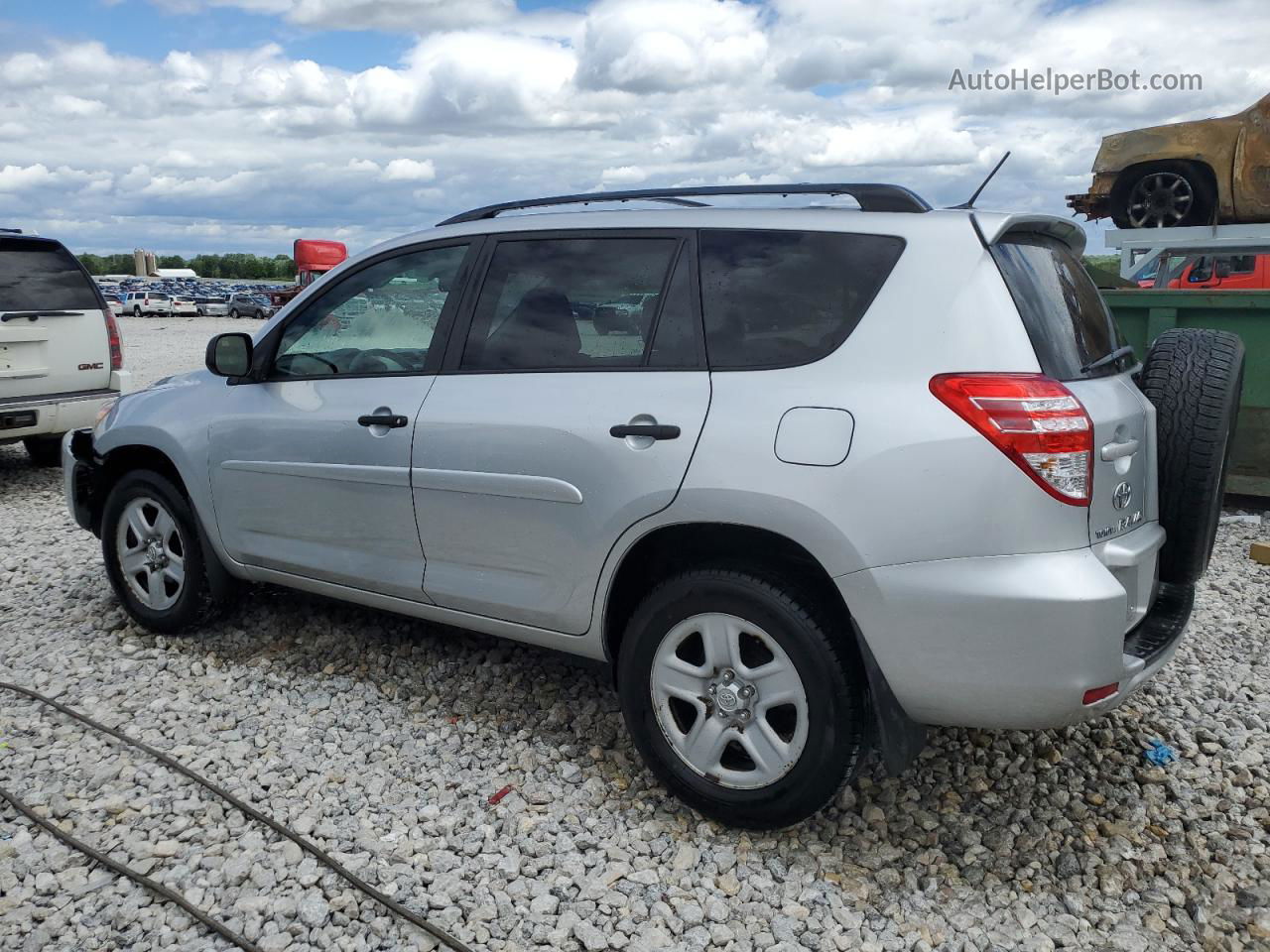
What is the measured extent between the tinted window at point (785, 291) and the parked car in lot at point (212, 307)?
51653 millimetres

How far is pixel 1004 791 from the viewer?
11.7 feet

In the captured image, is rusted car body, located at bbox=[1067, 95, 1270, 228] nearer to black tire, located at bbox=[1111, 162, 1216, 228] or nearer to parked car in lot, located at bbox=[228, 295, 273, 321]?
black tire, located at bbox=[1111, 162, 1216, 228]

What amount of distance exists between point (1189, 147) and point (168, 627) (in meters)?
10.6

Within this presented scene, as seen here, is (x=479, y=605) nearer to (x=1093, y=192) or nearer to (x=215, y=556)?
(x=215, y=556)

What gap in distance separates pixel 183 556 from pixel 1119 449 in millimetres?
3727

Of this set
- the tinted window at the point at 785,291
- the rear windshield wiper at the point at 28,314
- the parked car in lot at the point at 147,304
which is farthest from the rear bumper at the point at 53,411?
the parked car in lot at the point at 147,304

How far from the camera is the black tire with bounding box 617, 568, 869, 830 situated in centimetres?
298

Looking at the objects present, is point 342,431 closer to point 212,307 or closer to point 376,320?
point 376,320

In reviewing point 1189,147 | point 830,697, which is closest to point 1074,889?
point 830,697

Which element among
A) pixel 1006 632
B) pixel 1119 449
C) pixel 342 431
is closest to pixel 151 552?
pixel 342 431

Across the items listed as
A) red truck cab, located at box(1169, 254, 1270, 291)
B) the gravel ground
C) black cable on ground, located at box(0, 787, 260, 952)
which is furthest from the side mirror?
red truck cab, located at box(1169, 254, 1270, 291)

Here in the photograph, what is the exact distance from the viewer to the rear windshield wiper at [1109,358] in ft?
9.97

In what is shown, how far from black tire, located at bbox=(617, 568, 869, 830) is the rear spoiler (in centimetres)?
110

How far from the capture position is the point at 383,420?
12.7 feet
